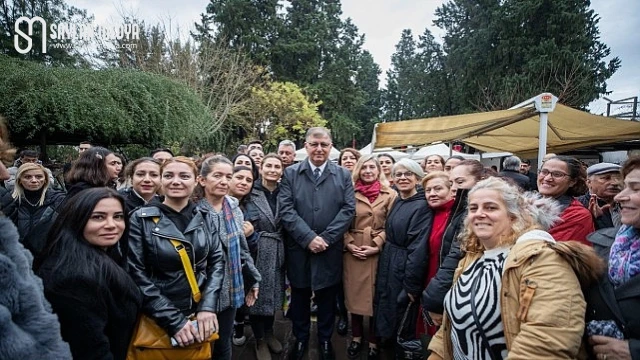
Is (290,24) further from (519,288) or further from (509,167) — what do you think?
(519,288)

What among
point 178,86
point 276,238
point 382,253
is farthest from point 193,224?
point 178,86

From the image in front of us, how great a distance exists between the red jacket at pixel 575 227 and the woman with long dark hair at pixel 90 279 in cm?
267

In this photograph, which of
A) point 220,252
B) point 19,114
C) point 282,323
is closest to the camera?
point 220,252

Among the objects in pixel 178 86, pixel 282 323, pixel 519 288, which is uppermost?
pixel 178 86

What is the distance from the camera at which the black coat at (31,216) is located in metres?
3.16

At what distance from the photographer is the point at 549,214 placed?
2.04 meters

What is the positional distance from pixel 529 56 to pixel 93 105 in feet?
81.7

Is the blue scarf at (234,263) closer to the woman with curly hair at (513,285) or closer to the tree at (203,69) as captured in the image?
the woman with curly hair at (513,285)

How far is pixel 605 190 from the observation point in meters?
3.12

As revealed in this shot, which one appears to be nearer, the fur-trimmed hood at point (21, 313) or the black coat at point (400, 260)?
the fur-trimmed hood at point (21, 313)

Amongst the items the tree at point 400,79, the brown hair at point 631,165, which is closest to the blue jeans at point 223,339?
the brown hair at point 631,165

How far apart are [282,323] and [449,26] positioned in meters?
35.5

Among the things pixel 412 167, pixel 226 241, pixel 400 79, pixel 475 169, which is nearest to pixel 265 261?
pixel 226 241

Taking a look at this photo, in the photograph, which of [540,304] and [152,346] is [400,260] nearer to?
[540,304]
